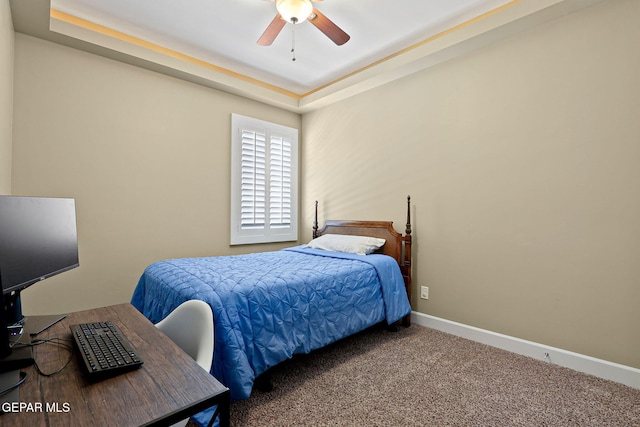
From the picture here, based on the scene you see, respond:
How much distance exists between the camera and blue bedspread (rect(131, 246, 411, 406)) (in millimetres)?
1825

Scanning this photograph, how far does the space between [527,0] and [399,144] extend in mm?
1553

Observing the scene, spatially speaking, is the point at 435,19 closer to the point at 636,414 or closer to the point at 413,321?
the point at 413,321

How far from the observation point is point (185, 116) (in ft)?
11.6

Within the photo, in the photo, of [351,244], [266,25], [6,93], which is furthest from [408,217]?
[6,93]

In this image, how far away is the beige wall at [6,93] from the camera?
211 centimetres

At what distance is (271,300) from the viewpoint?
2.08 metres

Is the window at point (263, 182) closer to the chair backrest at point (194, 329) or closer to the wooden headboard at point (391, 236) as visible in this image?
the wooden headboard at point (391, 236)

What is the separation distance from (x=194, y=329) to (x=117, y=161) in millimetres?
2406

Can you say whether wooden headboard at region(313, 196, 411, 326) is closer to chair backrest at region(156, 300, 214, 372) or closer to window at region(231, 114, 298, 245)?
window at region(231, 114, 298, 245)

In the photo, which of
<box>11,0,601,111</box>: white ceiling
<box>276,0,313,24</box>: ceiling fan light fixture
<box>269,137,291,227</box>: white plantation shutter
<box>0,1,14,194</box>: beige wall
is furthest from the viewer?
<box>269,137,291,227</box>: white plantation shutter

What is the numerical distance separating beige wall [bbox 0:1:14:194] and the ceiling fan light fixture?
178 cm

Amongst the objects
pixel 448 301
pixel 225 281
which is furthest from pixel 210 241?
pixel 448 301

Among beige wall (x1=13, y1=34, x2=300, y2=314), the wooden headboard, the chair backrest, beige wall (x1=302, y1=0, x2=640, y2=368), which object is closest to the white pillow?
the wooden headboard

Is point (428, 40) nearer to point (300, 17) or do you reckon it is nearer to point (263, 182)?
point (300, 17)
